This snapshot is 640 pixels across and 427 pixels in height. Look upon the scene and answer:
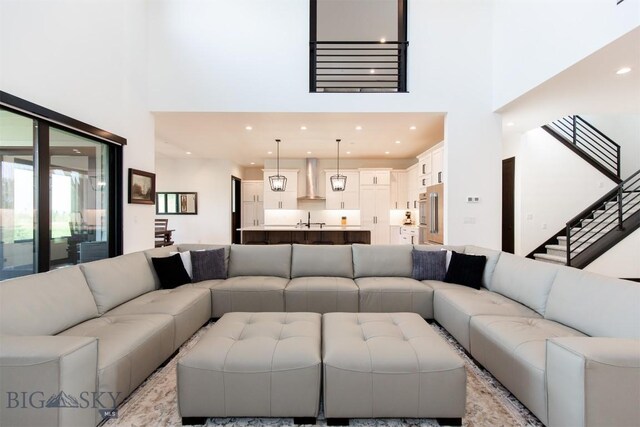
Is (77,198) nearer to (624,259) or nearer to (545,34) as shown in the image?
(545,34)

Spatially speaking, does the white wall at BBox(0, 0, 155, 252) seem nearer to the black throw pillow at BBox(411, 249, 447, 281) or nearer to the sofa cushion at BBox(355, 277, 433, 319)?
the sofa cushion at BBox(355, 277, 433, 319)

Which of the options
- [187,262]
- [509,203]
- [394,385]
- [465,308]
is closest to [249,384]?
[394,385]

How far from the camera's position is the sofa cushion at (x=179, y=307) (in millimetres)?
2453

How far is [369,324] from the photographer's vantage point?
2117 millimetres

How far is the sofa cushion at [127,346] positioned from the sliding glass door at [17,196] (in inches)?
46.8

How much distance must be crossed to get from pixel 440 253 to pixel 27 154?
178 inches

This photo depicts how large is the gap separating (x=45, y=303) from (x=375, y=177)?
747 cm

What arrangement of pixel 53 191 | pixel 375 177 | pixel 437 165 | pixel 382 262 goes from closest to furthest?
pixel 53 191
pixel 382 262
pixel 437 165
pixel 375 177

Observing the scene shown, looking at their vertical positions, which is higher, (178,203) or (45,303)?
(178,203)

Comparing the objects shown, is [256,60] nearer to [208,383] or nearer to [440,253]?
[440,253]

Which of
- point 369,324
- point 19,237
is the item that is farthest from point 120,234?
point 369,324

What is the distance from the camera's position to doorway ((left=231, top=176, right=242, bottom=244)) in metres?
9.16

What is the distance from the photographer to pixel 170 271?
3230 mm

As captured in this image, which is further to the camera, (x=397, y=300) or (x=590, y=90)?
(x=590, y=90)
